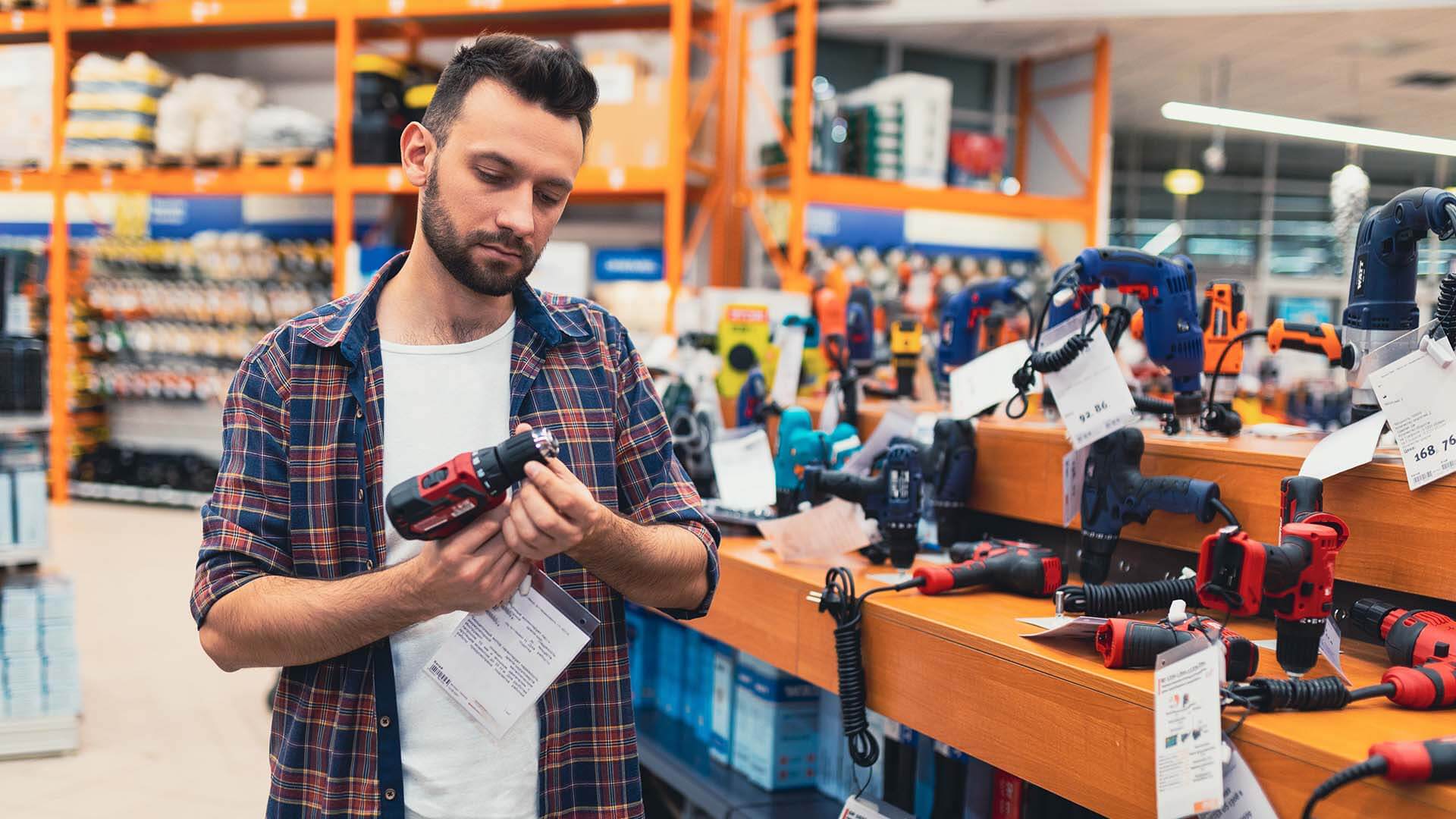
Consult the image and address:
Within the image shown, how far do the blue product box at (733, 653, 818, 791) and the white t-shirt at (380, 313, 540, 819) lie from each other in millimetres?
1076

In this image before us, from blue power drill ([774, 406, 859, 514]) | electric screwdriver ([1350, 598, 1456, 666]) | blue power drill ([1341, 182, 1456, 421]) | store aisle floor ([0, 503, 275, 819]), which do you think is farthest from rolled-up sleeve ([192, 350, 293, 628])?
store aisle floor ([0, 503, 275, 819])

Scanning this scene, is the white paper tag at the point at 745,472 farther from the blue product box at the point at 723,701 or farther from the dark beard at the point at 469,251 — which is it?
the dark beard at the point at 469,251

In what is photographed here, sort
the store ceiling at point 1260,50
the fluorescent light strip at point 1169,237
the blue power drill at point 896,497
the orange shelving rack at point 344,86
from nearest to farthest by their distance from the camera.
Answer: the blue power drill at point 896,497
the orange shelving rack at point 344,86
the store ceiling at point 1260,50
the fluorescent light strip at point 1169,237

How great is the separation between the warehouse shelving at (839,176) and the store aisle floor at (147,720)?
12.5 ft

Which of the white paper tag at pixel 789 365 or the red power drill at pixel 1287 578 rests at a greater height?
the white paper tag at pixel 789 365

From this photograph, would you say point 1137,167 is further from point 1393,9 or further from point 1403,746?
point 1403,746

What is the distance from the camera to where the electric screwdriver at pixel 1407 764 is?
1.09 metres

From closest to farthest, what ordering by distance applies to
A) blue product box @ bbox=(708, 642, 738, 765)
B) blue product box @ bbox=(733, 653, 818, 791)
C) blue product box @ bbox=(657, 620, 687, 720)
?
blue product box @ bbox=(733, 653, 818, 791)
blue product box @ bbox=(708, 642, 738, 765)
blue product box @ bbox=(657, 620, 687, 720)

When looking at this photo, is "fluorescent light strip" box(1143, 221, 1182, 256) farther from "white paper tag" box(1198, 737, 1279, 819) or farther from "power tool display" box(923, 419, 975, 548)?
"white paper tag" box(1198, 737, 1279, 819)

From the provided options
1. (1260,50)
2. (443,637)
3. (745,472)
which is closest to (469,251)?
(443,637)

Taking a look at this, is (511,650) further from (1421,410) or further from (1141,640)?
(1421,410)

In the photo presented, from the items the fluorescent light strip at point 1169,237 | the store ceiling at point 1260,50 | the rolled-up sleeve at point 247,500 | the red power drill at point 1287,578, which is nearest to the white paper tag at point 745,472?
the red power drill at point 1287,578

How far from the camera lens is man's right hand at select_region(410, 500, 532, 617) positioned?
1132 mm

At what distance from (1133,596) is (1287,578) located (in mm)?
364
